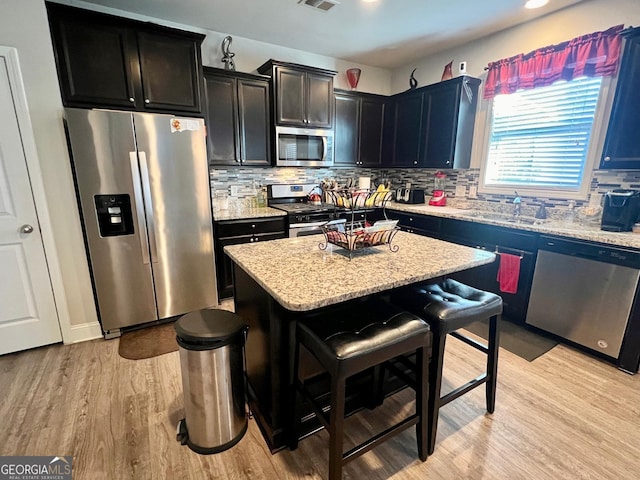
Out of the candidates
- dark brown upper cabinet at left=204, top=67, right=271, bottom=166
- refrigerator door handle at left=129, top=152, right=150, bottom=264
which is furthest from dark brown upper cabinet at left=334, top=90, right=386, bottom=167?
refrigerator door handle at left=129, top=152, right=150, bottom=264

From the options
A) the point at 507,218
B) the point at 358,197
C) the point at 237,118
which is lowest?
the point at 507,218

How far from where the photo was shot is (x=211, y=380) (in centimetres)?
148

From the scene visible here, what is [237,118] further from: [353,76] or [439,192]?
[439,192]

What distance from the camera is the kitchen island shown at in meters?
1.25

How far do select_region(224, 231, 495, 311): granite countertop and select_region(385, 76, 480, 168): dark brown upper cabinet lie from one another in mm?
2046

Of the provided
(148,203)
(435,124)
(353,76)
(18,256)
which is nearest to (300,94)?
(353,76)

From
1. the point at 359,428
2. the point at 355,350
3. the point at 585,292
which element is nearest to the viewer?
the point at 355,350

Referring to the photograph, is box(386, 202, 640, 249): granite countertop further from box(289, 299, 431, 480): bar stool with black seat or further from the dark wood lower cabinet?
box(289, 299, 431, 480): bar stool with black seat

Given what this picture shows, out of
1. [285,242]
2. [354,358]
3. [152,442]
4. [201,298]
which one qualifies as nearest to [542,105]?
[285,242]

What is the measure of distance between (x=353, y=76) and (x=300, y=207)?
6.38 ft

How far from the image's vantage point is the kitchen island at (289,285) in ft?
4.09

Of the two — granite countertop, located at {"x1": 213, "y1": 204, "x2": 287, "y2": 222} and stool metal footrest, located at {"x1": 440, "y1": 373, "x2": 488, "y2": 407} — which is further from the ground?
granite countertop, located at {"x1": 213, "y1": 204, "x2": 287, "y2": 222}

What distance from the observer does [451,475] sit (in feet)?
4.68

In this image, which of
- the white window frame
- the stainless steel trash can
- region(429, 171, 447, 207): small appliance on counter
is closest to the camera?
the stainless steel trash can
